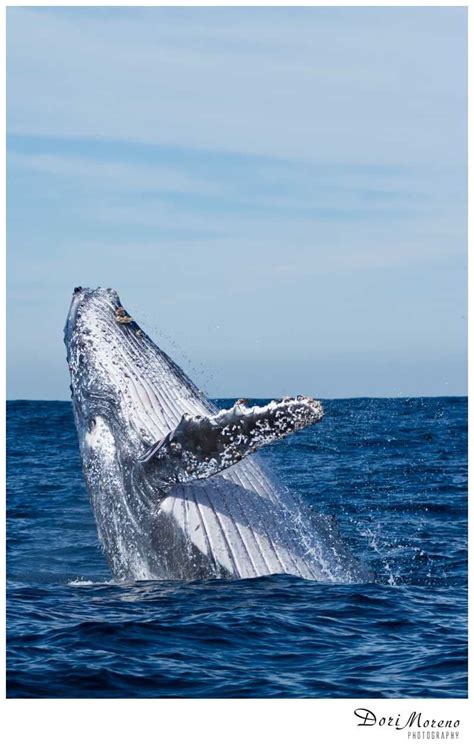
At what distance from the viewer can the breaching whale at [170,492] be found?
13.9 meters

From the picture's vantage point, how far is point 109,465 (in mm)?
14812

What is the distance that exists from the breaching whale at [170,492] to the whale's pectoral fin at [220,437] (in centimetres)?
2

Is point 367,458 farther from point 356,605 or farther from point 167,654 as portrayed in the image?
point 167,654

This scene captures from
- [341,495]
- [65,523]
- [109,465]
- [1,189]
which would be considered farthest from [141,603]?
[341,495]

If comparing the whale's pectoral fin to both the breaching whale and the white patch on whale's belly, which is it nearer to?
the breaching whale

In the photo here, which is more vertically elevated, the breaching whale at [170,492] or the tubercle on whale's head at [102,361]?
the tubercle on whale's head at [102,361]

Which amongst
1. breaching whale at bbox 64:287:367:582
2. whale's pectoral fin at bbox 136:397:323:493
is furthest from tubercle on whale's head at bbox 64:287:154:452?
whale's pectoral fin at bbox 136:397:323:493

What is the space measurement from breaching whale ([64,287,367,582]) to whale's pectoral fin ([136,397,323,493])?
2 cm

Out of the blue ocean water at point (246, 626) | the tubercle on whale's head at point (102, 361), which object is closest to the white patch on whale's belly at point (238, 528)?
the blue ocean water at point (246, 626)

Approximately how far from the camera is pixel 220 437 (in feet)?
40.2

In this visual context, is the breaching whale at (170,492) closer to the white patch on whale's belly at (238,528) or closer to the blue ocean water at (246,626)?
the white patch on whale's belly at (238,528)

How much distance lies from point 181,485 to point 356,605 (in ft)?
8.68

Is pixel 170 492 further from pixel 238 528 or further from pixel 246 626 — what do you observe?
pixel 246 626
